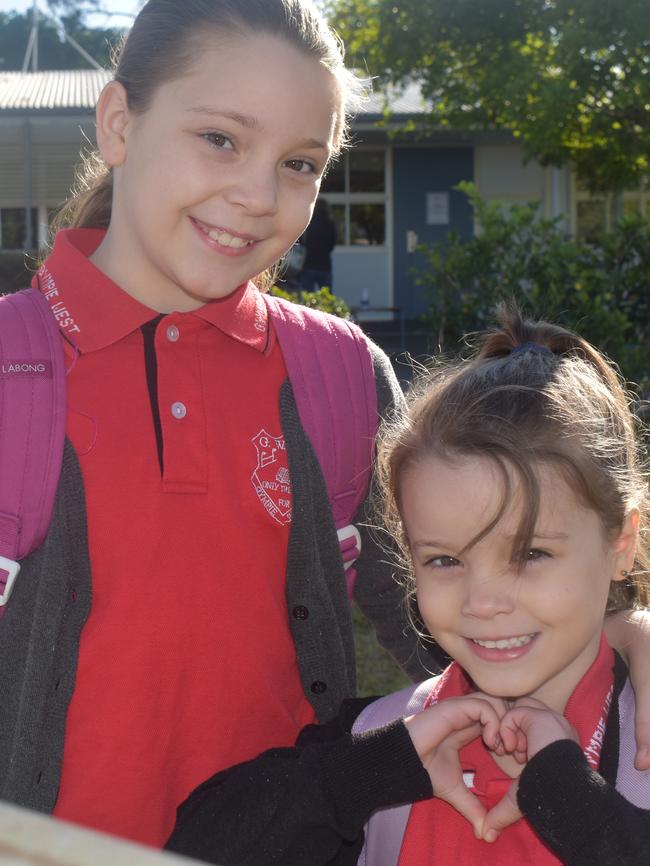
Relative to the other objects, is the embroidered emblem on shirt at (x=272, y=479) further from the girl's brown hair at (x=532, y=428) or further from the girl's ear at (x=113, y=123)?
the girl's ear at (x=113, y=123)

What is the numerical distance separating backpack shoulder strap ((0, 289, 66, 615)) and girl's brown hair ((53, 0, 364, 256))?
51cm

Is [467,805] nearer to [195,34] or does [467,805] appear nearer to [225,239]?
[225,239]

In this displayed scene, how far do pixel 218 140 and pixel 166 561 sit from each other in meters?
0.72

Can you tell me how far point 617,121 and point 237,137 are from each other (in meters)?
11.7

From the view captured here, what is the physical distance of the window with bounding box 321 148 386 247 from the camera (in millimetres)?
21078

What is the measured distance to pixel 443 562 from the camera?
1.76 m

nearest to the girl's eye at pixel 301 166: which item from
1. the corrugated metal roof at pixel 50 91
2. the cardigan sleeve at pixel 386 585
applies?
the cardigan sleeve at pixel 386 585

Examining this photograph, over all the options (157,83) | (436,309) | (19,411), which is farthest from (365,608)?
(436,309)

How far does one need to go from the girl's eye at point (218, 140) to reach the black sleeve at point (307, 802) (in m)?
0.99

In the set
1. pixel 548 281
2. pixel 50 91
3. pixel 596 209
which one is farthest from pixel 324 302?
pixel 596 209

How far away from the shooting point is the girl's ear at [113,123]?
6.61 feet

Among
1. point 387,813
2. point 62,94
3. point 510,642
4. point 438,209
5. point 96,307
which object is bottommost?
point 387,813

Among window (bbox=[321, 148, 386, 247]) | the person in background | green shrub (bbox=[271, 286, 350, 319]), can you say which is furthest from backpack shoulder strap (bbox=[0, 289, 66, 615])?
window (bbox=[321, 148, 386, 247])

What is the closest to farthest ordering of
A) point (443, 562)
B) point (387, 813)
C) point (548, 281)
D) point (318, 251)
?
point (387, 813), point (443, 562), point (548, 281), point (318, 251)
